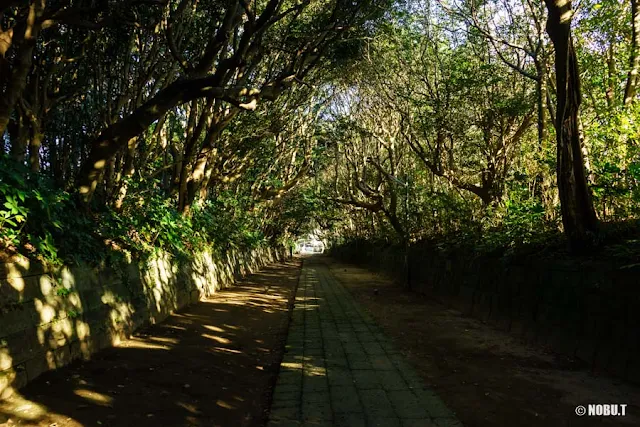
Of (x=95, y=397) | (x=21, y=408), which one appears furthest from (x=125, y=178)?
(x=21, y=408)

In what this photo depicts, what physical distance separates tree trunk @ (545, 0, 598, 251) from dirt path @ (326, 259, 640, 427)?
191 cm

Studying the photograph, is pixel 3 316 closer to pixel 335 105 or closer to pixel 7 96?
pixel 7 96

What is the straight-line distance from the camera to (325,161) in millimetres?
28203

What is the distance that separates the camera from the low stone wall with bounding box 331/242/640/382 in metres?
5.45

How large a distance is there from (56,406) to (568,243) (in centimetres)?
685

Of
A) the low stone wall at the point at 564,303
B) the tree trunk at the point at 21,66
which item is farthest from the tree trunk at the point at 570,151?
the tree trunk at the point at 21,66

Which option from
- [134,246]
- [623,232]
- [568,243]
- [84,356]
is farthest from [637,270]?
[134,246]

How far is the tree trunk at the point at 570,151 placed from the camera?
6.64 metres

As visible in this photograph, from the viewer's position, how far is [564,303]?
6.78 m

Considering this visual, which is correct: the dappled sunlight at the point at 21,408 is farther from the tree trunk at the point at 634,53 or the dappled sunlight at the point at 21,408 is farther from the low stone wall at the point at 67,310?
the tree trunk at the point at 634,53

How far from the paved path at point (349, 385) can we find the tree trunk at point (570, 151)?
318 cm

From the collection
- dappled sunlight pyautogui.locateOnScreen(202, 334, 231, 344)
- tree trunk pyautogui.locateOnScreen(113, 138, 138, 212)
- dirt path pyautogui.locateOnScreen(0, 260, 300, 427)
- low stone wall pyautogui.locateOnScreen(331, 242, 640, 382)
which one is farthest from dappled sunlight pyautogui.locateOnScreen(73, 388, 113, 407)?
low stone wall pyautogui.locateOnScreen(331, 242, 640, 382)
